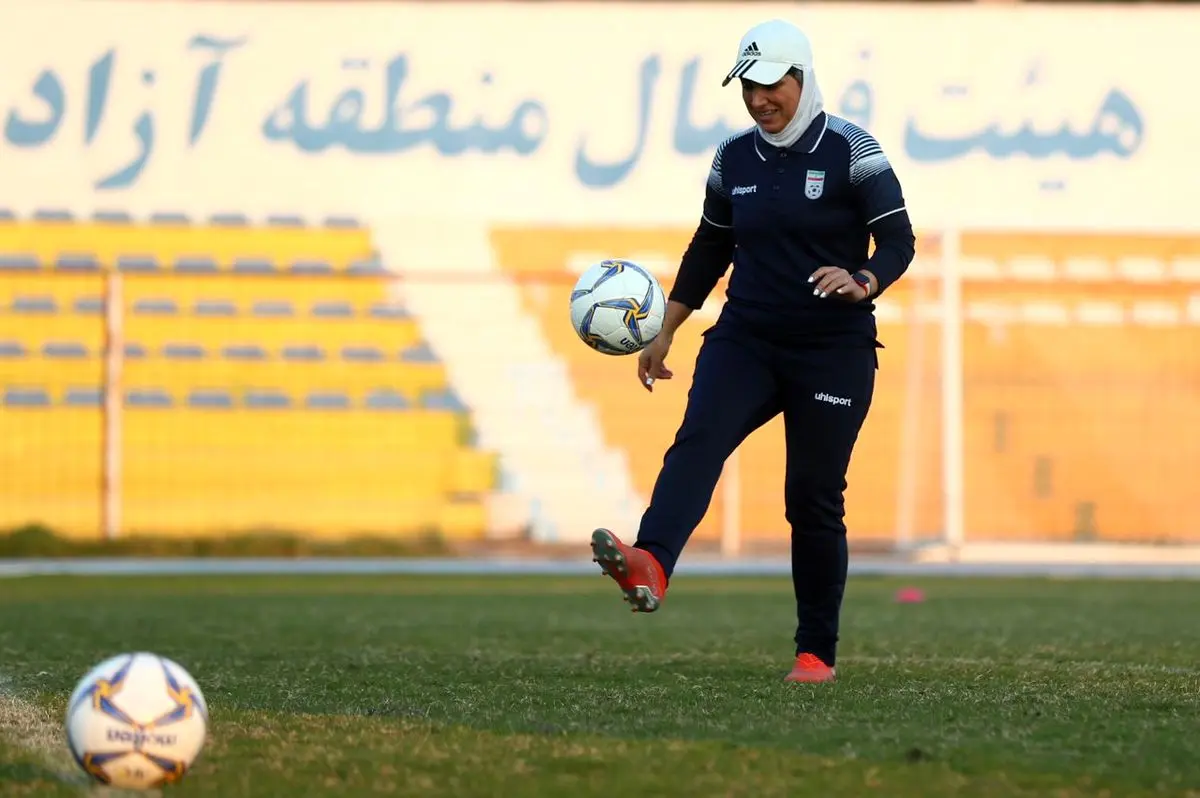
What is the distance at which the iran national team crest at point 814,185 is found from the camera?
6215 millimetres

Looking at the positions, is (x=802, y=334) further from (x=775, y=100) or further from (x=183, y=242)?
(x=183, y=242)

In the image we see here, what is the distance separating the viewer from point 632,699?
5789 mm

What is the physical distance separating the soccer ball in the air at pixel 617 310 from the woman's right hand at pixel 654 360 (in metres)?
0.07

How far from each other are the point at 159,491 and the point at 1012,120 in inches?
328

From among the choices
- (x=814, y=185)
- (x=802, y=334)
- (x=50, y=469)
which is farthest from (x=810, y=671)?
(x=50, y=469)

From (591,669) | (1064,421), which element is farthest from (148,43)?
(591,669)

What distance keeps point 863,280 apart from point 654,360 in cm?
92

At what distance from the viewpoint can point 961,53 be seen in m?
19.0

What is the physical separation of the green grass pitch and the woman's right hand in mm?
960

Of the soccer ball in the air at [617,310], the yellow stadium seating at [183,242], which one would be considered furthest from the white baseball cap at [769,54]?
the yellow stadium seating at [183,242]

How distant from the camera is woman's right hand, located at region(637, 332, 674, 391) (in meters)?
6.65

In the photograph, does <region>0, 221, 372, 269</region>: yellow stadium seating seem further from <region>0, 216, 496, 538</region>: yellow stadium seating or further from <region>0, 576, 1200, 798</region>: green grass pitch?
<region>0, 576, 1200, 798</region>: green grass pitch

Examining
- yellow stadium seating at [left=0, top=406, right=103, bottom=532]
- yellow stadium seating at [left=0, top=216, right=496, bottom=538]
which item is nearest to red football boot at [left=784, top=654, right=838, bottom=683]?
yellow stadium seating at [left=0, top=216, right=496, bottom=538]

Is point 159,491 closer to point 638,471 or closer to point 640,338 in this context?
point 638,471
